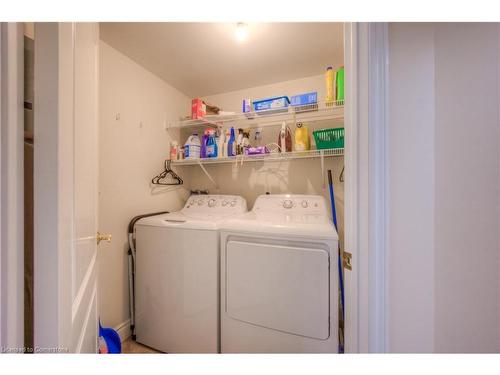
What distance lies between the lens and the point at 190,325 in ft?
4.99

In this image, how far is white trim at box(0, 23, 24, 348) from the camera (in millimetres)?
410

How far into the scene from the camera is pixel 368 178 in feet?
2.15

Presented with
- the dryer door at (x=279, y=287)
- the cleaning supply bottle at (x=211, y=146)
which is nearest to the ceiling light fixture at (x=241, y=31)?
the cleaning supply bottle at (x=211, y=146)

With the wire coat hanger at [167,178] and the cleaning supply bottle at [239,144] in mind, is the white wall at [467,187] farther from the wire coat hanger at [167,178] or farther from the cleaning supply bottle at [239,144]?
the wire coat hanger at [167,178]

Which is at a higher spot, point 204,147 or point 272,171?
point 204,147

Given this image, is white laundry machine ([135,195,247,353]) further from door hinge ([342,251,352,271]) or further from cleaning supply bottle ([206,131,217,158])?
door hinge ([342,251,352,271])

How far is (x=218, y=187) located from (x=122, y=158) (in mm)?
→ 1076

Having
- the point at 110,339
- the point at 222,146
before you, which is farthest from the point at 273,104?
the point at 110,339

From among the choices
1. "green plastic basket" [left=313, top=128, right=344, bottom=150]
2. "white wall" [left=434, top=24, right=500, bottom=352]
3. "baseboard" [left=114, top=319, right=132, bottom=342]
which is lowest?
"baseboard" [left=114, top=319, right=132, bottom=342]

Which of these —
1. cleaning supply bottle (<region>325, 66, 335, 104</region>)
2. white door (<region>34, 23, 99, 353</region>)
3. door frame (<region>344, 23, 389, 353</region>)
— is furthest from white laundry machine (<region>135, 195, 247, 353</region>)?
cleaning supply bottle (<region>325, 66, 335, 104</region>)

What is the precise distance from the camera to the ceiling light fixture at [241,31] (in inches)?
57.6

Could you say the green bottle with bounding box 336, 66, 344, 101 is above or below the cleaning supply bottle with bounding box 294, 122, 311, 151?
above

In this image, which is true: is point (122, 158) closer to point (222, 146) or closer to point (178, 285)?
point (222, 146)

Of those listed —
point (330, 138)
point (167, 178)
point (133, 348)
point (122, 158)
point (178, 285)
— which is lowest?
point (133, 348)
